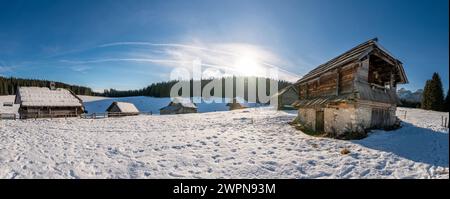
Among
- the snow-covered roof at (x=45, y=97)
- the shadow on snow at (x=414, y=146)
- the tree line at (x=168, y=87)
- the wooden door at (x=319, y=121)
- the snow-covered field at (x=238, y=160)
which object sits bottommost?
the snow-covered field at (x=238, y=160)

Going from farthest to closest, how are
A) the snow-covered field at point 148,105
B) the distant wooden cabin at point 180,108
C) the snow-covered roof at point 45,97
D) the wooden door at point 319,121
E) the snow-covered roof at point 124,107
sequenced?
the snow-covered field at point 148,105 < the distant wooden cabin at point 180,108 < the snow-covered roof at point 124,107 < the snow-covered roof at point 45,97 < the wooden door at point 319,121

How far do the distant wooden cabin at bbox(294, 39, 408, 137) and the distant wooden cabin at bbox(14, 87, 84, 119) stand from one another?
3504 cm

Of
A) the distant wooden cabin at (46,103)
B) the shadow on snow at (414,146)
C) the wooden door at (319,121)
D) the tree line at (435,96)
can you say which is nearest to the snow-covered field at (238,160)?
the shadow on snow at (414,146)

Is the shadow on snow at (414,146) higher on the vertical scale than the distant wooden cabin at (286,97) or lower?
lower

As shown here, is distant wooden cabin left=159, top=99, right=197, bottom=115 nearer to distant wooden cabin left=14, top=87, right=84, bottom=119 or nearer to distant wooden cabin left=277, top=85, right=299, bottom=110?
distant wooden cabin left=14, top=87, right=84, bottom=119

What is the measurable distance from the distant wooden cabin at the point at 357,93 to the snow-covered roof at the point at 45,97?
35.4m

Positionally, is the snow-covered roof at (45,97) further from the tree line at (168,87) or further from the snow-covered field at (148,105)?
the tree line at (168,87)

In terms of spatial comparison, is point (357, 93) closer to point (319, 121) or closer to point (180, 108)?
point (319, 121)

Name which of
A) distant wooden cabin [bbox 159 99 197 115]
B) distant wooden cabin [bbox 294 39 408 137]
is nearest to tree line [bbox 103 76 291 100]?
distant wooden cabin [bbox 159 99 197 115]

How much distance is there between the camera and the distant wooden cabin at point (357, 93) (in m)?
13.4

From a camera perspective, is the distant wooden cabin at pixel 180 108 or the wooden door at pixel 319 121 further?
the distant wooden cabin at pixel 180 108

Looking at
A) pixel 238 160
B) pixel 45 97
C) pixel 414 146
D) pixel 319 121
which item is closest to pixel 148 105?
pixel 45 97

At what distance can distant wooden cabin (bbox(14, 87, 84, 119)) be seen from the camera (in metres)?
32.6
